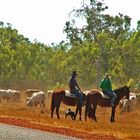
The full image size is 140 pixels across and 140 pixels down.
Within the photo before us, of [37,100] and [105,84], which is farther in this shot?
→ [37,100]

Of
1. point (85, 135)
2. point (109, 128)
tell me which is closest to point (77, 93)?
point (109, 128)

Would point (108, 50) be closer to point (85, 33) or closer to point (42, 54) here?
point (85, 33)

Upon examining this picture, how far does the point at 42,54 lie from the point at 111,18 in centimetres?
3412

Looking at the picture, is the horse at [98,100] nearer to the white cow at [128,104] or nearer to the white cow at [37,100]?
the white cow at [128,104]

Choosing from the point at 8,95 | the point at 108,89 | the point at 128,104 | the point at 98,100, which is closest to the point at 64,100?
the point at 98,100

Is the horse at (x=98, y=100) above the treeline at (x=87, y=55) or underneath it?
underneath

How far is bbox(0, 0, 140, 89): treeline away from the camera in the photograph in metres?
74.2

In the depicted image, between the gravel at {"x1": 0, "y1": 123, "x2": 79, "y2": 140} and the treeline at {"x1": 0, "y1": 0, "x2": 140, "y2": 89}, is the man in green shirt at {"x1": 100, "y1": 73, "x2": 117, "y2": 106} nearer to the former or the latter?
the gravel at {"x1": 0, "y1": 123, "x2": 79, "y2": 140}

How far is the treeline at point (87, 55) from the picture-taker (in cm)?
7419

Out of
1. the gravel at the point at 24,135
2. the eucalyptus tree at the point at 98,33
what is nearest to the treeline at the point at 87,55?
the eucalyptus tree at the point at 98,33

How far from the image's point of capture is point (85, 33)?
75.1 m

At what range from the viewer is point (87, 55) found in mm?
77062

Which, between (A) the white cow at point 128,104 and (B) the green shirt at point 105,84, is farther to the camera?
(A) the white cow at point 128,104

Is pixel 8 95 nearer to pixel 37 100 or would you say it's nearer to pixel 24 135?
pixel 37 100
